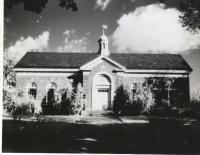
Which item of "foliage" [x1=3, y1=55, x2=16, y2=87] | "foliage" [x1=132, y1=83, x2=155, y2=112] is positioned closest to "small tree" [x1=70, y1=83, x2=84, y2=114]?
"foliage" [x1=132, y1=83, x2=155, y2=112]

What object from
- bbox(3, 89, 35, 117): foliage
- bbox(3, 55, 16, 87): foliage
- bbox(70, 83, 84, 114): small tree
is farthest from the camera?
bbox(70, 83, 84, 114): small tree

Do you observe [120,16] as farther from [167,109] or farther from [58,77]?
[58,77]

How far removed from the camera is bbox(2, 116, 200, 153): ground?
672 cm

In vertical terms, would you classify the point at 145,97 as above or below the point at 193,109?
above

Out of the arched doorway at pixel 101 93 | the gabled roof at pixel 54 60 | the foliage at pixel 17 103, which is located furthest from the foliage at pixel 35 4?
the arched doorway at pixel 101 93

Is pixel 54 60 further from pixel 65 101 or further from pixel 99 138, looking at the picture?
pixel 99 138

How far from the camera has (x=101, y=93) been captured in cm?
900

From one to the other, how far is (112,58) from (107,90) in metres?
1.11

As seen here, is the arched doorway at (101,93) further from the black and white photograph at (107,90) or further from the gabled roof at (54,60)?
the gabled roof at (54,60)

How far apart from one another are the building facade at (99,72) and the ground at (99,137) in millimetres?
952

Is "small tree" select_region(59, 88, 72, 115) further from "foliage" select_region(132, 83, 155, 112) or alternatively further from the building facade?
"foliage" select_region(132, 83, 155, 112)

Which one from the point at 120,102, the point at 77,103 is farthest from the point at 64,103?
the point at 120,102

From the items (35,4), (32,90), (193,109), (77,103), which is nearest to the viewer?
(35,4)

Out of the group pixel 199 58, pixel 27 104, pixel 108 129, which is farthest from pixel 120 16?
pixel 27 104
